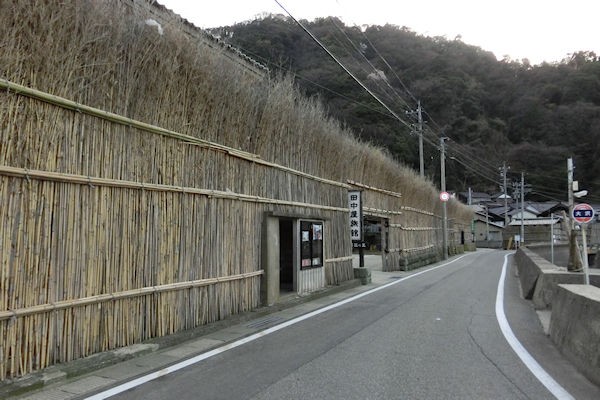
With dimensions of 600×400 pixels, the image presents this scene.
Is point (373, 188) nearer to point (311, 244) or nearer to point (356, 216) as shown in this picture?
point (356, 216)

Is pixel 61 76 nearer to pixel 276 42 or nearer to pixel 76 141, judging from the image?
pixel 76 141

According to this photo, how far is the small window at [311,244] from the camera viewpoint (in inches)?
446

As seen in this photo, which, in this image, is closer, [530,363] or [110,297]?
[110,297]

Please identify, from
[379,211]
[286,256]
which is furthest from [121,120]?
[379,211]

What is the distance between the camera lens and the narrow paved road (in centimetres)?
495

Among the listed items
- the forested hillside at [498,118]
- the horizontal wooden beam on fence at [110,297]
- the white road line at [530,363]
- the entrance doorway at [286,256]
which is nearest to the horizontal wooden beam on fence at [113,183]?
the horizontal wooden beam on fence at [110,297]

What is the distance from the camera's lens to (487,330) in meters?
8.36

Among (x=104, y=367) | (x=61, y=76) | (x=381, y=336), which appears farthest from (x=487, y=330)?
(x=61, y=76)

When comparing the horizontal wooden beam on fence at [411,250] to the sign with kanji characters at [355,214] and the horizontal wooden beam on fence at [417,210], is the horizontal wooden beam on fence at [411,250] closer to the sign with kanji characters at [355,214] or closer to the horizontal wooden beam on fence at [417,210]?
the horizontal wooden beam on fence at [417,210]

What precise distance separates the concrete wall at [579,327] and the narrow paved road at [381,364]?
0.17 meters

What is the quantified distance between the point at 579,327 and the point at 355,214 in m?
9.80

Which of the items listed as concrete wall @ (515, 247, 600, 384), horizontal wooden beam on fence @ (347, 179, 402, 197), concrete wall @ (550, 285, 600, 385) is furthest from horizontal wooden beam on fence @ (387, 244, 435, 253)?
concrete wall @ (550, 285, 600, 385)

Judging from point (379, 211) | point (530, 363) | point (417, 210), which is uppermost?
point (417, 210)

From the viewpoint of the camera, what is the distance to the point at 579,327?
6.00 meters
